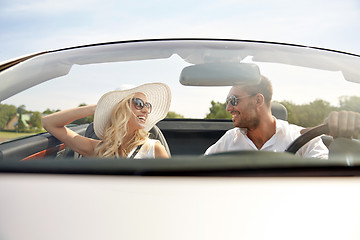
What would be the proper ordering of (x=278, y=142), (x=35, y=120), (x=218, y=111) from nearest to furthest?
1. (x=35, y=120)
2. (x=278, y=142)
3. (x=218, y=111)

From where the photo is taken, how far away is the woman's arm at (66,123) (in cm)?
167

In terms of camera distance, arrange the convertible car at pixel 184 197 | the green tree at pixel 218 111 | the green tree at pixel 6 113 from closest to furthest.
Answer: the convertible car at pixel 184 197, the green tree at pixel 6 113, the green tree at pixel 218 111

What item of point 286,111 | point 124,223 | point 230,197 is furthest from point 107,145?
point 286,111

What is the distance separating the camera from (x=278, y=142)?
1.76 meters

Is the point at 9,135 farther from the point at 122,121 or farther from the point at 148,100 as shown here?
the point at 148,100

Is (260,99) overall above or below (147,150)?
above

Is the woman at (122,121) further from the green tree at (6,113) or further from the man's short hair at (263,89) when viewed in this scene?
the man's short hair at (263,89)

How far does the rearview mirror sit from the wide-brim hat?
0.35 feet

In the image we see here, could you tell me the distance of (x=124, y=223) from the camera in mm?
1128

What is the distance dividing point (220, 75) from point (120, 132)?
0.49m

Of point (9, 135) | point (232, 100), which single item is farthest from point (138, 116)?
point (9, 135)

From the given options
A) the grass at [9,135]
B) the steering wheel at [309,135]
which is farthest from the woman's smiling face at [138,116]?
the steering wheel at [309,135]

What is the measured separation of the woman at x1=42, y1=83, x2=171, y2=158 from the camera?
166cm

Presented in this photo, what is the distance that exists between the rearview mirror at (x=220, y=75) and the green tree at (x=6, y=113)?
2.34 feet
